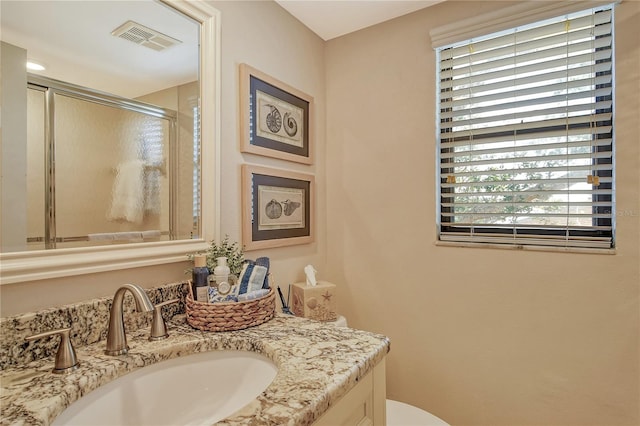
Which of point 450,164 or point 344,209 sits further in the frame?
point 344,209

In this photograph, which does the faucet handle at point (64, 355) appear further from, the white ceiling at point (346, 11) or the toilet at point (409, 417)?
the white ceiling at point (346, 11)

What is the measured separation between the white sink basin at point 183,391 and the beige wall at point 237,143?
0.28 metres

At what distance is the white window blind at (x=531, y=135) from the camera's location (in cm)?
132

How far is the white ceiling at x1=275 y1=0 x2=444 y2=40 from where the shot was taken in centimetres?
159

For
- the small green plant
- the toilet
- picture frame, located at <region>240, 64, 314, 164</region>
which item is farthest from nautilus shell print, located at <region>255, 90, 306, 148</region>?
the toilet

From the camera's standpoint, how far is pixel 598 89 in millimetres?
1318

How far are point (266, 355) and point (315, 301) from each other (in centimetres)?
65

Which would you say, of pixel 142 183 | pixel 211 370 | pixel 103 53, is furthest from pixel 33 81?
pixel 211 370

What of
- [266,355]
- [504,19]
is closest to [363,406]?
[266,355]

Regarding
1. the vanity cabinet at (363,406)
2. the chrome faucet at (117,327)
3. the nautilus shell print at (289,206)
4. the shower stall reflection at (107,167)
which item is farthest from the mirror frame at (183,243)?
the vanity cabinet at (363,406)

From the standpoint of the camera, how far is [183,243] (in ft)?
3.71

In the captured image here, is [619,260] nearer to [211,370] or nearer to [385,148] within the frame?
[385,148]

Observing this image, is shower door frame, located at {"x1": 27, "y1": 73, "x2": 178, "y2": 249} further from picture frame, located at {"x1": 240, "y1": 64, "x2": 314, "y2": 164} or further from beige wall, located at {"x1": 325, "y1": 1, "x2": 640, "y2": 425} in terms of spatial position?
beige wall, located at {"x1": 325, "y1": 1, "x2": 640, "y2": 425}

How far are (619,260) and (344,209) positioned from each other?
1166 mm
